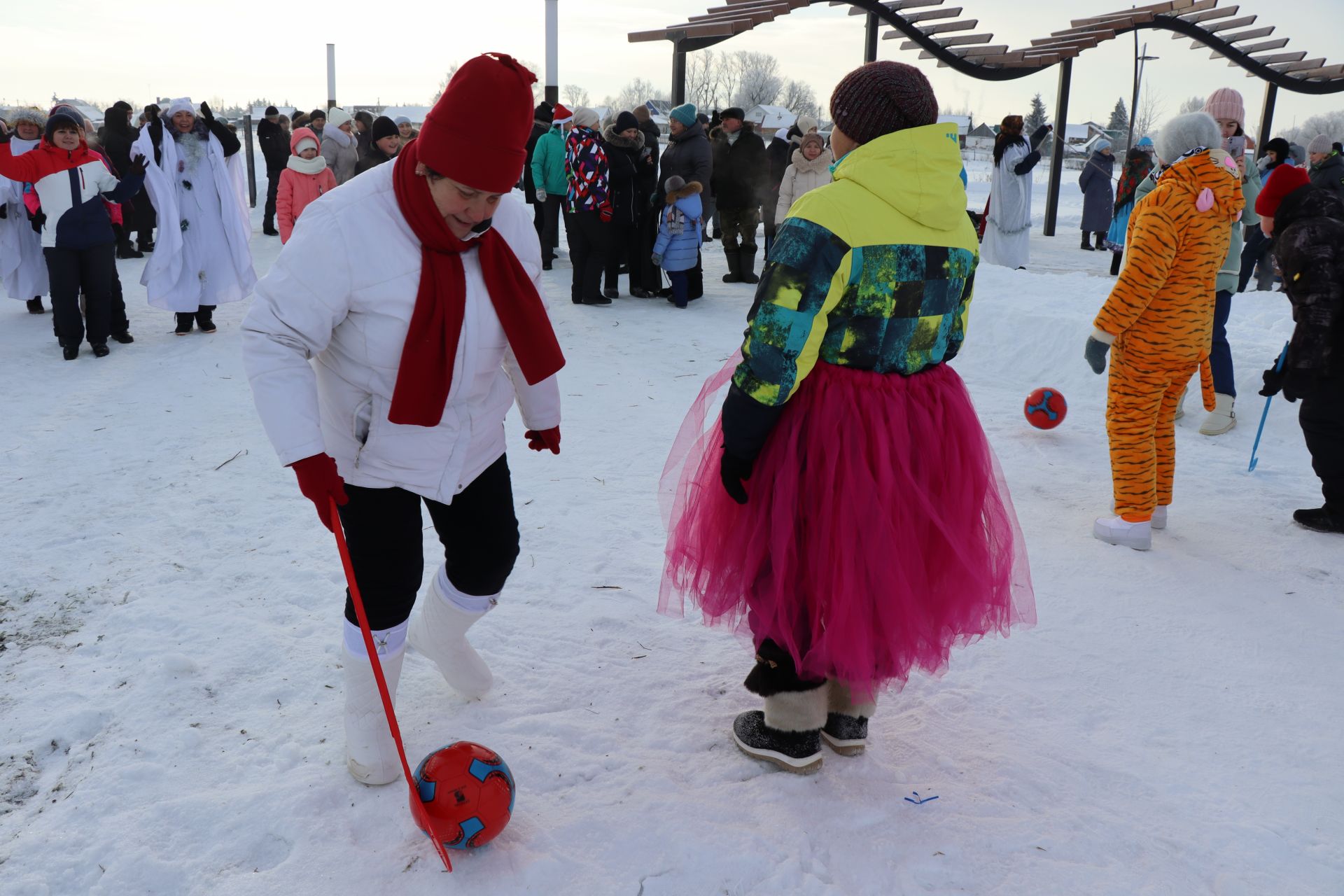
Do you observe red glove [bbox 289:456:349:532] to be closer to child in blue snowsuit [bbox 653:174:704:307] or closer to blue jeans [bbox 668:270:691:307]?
child in blue snowsuit [bbox 653:174:704:307]

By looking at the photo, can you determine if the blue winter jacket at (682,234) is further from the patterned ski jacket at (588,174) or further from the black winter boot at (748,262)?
the black winter boot at (748,262)

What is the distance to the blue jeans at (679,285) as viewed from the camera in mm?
10359

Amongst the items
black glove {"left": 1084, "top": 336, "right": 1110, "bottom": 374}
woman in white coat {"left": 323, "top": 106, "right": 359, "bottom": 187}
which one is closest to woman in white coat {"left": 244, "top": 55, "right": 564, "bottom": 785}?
black glove {"left": 1084, "top": 336, "right": 1110, "bottom": 374}

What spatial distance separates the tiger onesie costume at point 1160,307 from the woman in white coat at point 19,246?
847cm

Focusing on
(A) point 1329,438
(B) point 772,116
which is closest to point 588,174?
(A) point 1329,438

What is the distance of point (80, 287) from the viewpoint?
7879 millimetres

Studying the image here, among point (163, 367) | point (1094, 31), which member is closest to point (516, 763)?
point (163, 367)

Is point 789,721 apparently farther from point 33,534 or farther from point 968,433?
point 33,534

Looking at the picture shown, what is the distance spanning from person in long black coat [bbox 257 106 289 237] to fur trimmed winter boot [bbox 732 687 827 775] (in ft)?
44.6

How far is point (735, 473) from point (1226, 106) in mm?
4682

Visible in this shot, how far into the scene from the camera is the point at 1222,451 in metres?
6.07

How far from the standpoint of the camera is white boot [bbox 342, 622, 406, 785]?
2.68 meters

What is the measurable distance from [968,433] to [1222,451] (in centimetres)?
434

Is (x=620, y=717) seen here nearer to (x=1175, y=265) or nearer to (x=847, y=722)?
(x=847, y=722)
